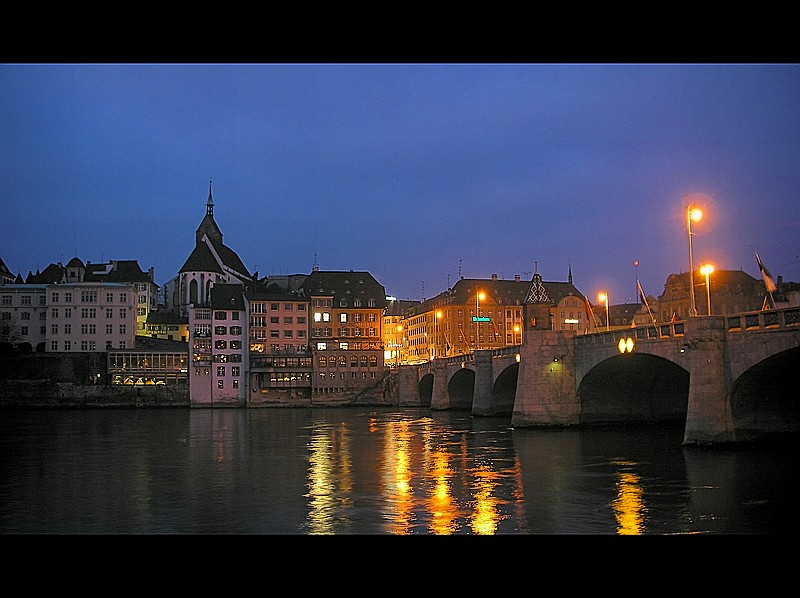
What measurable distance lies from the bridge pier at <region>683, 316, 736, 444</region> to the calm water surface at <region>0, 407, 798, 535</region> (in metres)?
0.88

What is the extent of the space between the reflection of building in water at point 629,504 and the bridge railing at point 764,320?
7.68 meters

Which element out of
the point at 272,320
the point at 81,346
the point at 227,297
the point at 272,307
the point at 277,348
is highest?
the point at 227,297

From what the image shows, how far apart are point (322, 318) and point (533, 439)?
65.6 m

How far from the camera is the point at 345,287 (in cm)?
10956

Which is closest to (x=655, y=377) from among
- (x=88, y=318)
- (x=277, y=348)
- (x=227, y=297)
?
(x=277, y=348)

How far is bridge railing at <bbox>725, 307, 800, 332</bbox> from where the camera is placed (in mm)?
28562

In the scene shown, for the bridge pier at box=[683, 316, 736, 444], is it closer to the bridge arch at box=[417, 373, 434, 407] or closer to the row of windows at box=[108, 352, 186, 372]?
the bridge arch at box=[417, 373, 434, 407]

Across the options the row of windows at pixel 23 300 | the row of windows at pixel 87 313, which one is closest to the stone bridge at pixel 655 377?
the row of windows at pixel 87 313

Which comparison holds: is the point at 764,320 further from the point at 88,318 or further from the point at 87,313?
the point at 87,313

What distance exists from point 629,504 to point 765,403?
14186mm

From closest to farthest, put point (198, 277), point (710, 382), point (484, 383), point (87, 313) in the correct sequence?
point (710, 382)
point (484, 383)
point (87, 313)
point (198, 277)

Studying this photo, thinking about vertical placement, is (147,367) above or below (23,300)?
below
